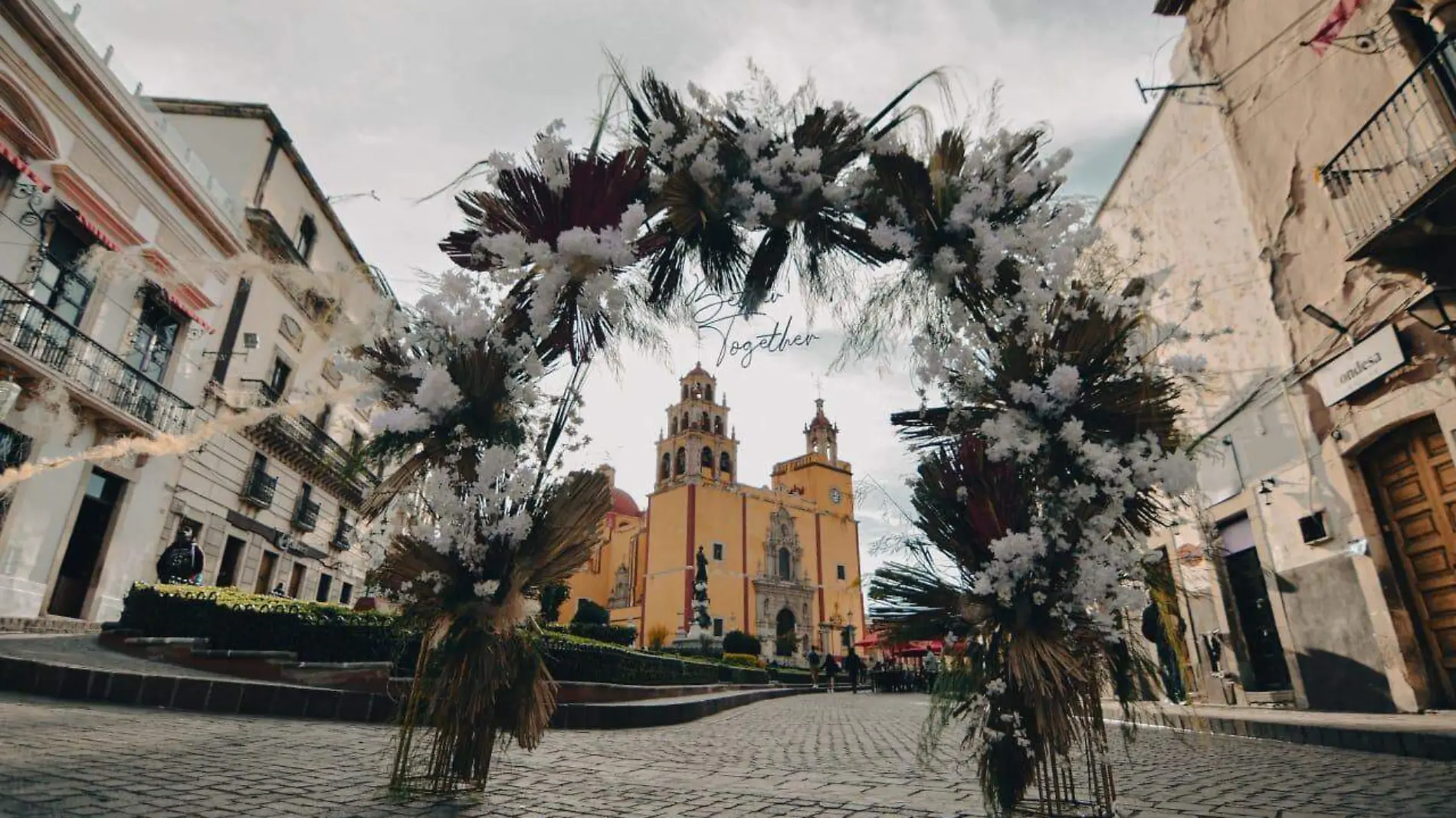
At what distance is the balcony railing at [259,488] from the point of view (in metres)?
15.2

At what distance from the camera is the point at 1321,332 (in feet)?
26.9

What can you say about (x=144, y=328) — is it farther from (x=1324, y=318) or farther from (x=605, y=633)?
(x=1324, y=318)

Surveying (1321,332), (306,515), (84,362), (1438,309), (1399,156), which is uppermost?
(1399,156)

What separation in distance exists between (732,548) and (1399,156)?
39.9 metres

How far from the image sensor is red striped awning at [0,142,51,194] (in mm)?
9172

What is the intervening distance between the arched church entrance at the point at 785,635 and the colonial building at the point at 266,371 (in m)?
28.5

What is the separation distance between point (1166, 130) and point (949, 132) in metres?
11.4

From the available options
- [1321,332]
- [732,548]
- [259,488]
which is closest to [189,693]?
[1321,332]

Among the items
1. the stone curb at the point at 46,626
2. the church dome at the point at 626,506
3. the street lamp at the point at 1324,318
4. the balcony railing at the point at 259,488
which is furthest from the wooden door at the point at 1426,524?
the church dome at the point at 626,506

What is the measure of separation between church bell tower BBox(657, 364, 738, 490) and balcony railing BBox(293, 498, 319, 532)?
88.6 ft

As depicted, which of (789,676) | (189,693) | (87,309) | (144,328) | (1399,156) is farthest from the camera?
(789,676)

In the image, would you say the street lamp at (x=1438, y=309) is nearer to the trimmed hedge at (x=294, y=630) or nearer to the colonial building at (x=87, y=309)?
the trimmed hedge at (x=294, y=630)

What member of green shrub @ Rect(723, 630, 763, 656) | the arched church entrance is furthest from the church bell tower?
green shrub @ Rect(723, 630, 763, 656)

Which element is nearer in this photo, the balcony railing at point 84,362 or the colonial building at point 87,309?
the balcony railing at point 84,362
